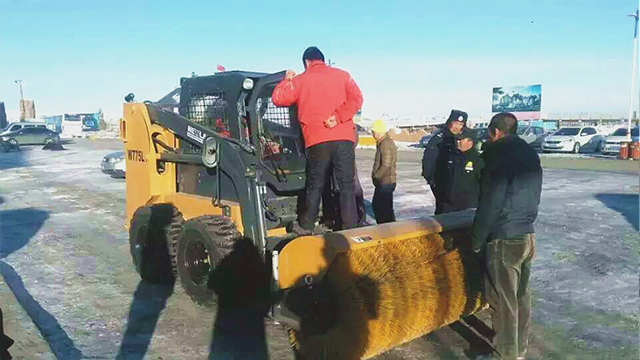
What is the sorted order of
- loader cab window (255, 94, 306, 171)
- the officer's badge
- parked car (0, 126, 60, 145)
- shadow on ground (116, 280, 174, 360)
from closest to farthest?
shadow on ground (116, 280, 174, 360), loader cab window (255, 94, 306, 171), the officer's badge, parked car (0, 126, 60, 145)

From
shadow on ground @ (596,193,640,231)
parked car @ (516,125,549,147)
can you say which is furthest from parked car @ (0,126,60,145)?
shadow on ground @ (596,193,640,231)

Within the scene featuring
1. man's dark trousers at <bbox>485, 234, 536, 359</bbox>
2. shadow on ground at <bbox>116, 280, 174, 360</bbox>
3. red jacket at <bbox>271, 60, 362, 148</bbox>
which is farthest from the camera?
red jacket at <bbox>271, 60, 362, 148</bbox>

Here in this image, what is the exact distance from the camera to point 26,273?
20.6ft

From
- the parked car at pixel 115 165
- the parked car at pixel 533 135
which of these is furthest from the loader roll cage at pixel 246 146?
the parked car at pixel 533 135

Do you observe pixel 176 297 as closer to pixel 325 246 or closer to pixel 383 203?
pixel 325 246

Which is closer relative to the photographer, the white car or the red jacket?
the red jacket

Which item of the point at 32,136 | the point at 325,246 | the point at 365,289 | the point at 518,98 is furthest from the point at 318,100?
the point at 518,98

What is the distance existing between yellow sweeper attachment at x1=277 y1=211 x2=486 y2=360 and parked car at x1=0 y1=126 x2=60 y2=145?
32.4 metres

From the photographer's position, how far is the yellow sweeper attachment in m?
3.66

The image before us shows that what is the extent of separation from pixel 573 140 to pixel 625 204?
61.0ft

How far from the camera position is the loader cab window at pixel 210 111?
5.07 metres

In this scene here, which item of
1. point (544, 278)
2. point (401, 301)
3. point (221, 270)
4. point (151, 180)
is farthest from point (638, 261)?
point (151, 180)

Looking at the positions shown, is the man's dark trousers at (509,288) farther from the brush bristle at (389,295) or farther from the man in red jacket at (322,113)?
the man in red jacket at (322,113)

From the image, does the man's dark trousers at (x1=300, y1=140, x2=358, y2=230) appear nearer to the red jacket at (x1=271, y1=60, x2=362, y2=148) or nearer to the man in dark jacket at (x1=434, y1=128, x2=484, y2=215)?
the red jacket at (x1=271, y1=60, x2=362, y2=148)
